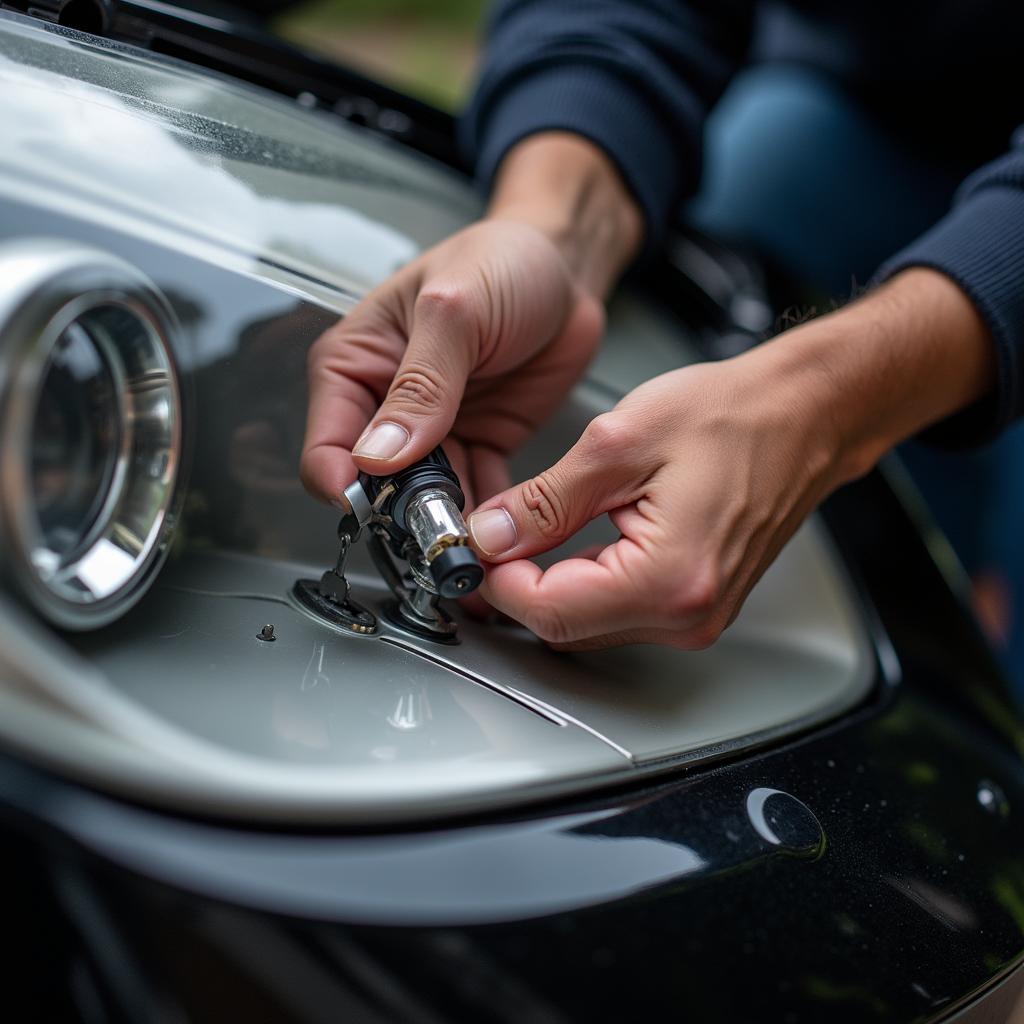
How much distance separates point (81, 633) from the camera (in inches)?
18.2

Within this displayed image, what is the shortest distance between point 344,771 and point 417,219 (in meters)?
0.52

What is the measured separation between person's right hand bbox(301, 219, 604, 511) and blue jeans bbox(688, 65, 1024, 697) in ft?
2.47

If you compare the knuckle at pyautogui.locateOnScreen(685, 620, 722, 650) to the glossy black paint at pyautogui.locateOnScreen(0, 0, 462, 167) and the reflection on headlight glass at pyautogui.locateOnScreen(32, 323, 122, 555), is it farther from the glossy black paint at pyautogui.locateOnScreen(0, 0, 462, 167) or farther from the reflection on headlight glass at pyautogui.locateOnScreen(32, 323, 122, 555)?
the glossy black paint at pyautogui.locateOnScreen(0, 0, 462, 167)

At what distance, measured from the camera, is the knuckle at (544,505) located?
0.61m

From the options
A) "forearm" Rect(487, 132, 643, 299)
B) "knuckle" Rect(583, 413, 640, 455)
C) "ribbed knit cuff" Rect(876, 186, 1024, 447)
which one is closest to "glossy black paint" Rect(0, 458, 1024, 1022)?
"knuckle" Rect(583, 413, 640, 455)

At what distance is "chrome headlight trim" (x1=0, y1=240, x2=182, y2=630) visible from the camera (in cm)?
40

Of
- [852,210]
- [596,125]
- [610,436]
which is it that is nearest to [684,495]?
[610,436]

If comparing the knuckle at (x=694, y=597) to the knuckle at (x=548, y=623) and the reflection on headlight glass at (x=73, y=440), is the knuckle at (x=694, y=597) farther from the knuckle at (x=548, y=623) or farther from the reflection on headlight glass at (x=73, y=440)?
the reflection on headlight glass at (x=73, y=440)

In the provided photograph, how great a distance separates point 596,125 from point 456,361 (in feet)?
1.70

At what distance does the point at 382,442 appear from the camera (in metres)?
0.59

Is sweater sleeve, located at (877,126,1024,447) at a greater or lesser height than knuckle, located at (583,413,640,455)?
greater

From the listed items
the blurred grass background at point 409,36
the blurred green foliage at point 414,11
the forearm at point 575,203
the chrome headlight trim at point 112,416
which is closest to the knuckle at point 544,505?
the chrome headlight trim at point 112,416

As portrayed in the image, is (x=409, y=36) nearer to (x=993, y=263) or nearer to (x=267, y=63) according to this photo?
(x=267, y=63)

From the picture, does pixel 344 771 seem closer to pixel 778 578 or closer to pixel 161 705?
pixel 161 705
